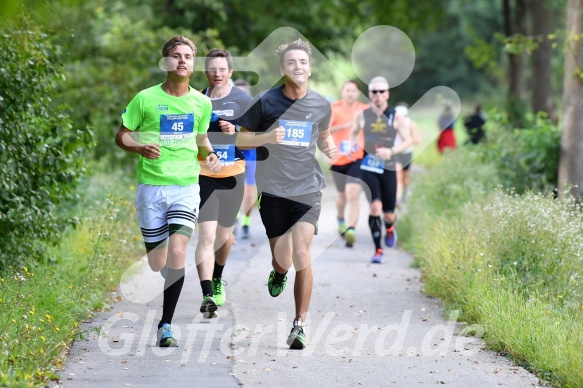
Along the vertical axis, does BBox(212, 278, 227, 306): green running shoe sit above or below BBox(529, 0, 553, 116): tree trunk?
below

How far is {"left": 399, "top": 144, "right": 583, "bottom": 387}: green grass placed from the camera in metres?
7.21

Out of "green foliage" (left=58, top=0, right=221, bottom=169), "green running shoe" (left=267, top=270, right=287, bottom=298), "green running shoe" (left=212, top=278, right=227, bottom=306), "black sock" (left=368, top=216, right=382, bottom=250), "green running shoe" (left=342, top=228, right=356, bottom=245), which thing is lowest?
"green running shoe" (left=342, top=228, right=356, bottom=245)

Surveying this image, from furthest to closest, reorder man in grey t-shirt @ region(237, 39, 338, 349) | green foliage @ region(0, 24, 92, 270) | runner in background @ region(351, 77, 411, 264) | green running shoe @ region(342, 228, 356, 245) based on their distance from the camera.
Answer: green running shoe @ region(342, 228, 356, 245) < runner in background @ region(351, 77, 411, 264) < green foliage @ region(0, 24, 92, 270) < man in grey t-shirt @ region(237, 39, 338, 349)

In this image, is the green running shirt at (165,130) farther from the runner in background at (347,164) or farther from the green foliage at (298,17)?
the green foliage at (298,17)

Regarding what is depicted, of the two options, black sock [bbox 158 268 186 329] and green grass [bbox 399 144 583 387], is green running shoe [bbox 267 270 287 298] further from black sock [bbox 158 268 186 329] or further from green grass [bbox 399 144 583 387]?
green grass [bbox 399 144 583 387]

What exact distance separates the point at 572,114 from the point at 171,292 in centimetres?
866

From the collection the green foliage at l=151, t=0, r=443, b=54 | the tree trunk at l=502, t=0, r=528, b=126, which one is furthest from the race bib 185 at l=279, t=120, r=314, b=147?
the tree trunk at l=502, t=0, r=528, b=126

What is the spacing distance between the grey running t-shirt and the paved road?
117 cm

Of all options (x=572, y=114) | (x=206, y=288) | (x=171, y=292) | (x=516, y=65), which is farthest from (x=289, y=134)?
(x=516, y=65)

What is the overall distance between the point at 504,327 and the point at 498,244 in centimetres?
198

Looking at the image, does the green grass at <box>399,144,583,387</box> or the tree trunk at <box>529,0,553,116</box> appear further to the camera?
the tree trunk at <box>529,0,553,116</box>

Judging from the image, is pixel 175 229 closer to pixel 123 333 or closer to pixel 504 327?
pixel 123 333

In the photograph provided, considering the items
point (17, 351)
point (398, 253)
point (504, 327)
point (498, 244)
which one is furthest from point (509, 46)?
point (17, 351)

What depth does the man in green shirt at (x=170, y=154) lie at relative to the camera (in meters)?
7.86
